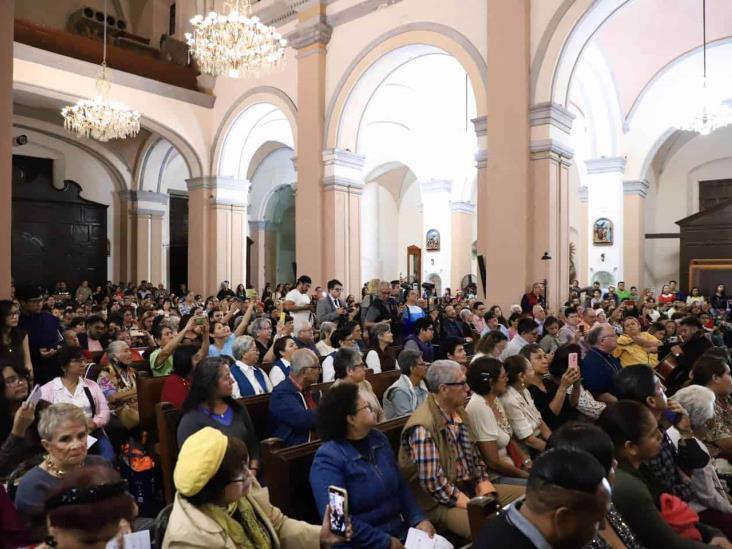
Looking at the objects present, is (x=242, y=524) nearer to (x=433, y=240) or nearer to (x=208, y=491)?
(x=208, y=491)

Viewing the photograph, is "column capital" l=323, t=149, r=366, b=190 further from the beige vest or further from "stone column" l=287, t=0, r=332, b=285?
the beige vest

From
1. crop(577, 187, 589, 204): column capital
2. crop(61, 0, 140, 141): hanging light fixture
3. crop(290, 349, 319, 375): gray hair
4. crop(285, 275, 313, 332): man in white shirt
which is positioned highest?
crop(61, 0, 140, 141): hanging light fixture

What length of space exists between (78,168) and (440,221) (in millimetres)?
10146

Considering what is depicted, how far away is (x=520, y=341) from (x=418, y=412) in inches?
115

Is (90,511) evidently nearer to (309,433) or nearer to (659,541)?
(659,541)

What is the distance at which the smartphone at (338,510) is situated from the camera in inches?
79.6

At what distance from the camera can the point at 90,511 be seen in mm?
1475

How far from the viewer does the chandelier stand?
8.58m

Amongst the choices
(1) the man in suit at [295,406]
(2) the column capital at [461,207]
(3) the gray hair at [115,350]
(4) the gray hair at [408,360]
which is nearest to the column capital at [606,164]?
(2) the column capital at [461,207]

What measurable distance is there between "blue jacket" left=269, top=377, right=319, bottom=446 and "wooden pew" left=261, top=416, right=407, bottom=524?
0.67 meters

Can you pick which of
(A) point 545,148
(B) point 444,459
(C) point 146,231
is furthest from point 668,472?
(C) point 146,231

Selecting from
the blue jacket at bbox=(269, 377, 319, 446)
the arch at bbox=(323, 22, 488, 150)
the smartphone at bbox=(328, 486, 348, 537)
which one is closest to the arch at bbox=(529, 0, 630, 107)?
the arch at bbox=(323, 22, 488, 150)

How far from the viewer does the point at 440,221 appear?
1669 centimetres

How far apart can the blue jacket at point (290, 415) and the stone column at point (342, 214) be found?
794 cm
